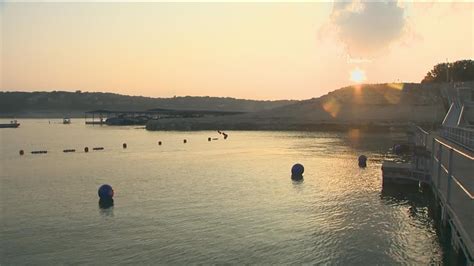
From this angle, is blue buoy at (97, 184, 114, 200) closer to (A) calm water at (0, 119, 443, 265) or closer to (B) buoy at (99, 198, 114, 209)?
(B) buoy at (99, 198, 114, 209)

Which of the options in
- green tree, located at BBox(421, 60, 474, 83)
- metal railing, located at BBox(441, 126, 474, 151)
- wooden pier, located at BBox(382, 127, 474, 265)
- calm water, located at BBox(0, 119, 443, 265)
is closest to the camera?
wooden pier, located at BBox(382, 127, 474, 265)

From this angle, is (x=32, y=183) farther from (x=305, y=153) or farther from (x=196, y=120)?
(x=196, y=120)

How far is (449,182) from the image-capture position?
17.8 m

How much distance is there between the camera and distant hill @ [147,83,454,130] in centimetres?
13388

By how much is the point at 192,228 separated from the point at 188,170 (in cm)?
2261

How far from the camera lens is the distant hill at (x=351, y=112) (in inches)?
5271

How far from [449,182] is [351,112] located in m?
137

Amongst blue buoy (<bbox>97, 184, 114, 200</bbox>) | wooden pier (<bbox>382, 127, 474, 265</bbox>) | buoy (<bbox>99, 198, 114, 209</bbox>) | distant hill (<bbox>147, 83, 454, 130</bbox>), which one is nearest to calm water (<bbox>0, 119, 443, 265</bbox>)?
buoy (<bbox>99, 198, 114, 209</bbox>)

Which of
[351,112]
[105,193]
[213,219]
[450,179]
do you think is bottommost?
[213,219]

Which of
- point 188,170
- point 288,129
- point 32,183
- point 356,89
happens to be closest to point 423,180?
point 188,170

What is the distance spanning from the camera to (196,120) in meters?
160

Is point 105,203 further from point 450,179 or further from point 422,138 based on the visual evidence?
point 422,138

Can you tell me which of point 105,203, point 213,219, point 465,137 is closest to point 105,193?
point 105,203

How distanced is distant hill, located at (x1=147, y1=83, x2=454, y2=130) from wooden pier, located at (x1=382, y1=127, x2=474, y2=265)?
3664 inches
